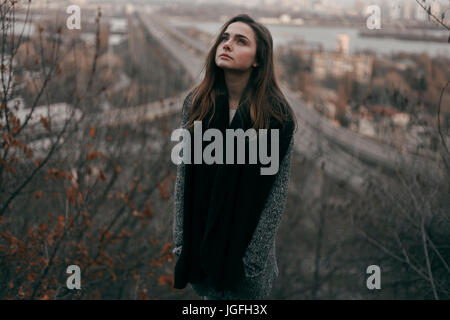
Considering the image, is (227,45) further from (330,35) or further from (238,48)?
(330,35)

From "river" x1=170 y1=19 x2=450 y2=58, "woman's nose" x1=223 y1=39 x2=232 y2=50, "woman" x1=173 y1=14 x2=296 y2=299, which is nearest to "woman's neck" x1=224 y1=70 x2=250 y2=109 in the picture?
"woman" x1=173 y1=14 x2=296 y2=299

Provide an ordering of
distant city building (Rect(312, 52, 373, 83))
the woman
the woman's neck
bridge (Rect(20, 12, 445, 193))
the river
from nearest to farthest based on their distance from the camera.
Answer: the woman < the woman's neck < bridge (Rect(20, 12, 445, 193)) < the river < distant city building (Rect(312, 52, 373, 83))

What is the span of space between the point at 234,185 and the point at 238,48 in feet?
2.31

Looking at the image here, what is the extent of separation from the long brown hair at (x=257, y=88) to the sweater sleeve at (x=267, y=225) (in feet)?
0.74

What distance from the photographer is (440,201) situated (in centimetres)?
536

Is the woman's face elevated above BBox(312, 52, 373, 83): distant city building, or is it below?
below

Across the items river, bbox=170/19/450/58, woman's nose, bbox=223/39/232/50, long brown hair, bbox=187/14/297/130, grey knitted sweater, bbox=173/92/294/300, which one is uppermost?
river, bbox=170/19/450/58

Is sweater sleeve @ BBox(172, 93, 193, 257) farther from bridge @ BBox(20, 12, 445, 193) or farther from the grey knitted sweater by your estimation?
bridge @ BBox(20, 12, 445, 193)

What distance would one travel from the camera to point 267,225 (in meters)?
2.08

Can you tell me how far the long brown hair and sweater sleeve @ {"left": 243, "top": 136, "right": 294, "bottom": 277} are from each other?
23cm

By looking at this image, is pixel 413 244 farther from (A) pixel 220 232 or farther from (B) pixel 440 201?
(A) pixel 220 232

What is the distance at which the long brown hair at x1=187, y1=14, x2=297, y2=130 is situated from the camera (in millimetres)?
2113
